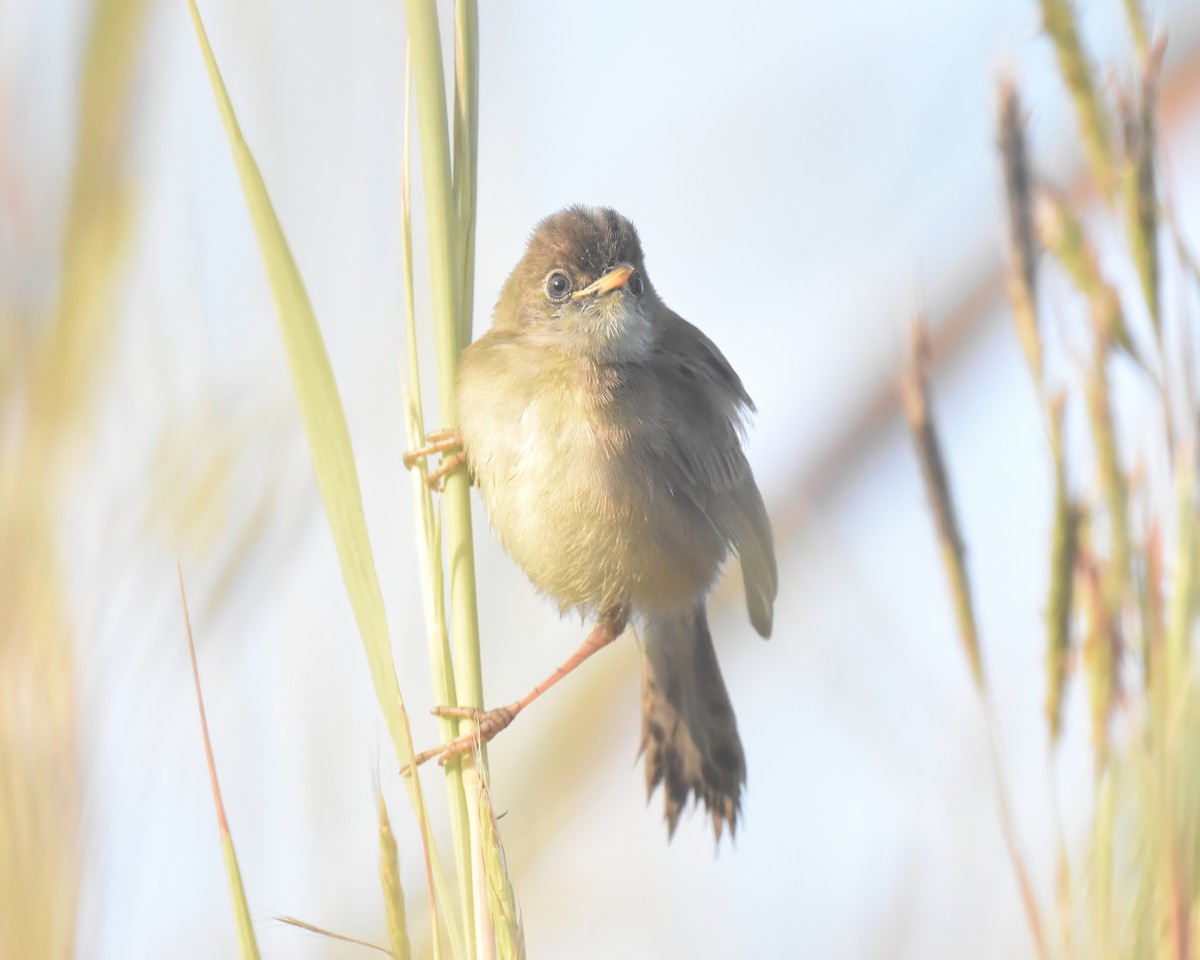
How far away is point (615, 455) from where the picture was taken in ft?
9.91

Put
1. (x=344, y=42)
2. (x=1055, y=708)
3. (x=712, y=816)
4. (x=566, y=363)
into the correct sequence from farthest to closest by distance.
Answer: (x=712, y=816)
(x=566, y=363)
(x=344, y=42)
(x=1055, y=708)

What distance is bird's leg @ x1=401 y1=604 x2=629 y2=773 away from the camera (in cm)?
153

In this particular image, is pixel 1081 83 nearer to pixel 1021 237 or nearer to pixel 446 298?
pixel 1021 237

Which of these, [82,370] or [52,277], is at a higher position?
[52,277]

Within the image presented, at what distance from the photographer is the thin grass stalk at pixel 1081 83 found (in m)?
1.62

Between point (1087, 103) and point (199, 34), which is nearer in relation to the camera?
point (199, 34)

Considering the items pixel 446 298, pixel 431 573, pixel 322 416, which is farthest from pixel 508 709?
pixel 322 416

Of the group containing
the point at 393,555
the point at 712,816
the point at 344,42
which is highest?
the point at 344,42

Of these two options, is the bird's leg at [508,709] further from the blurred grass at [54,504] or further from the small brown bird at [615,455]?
the blurred grass at [54,504]

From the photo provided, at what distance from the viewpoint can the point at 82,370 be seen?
1.19m

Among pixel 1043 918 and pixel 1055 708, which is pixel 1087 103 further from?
pixel 1043 918

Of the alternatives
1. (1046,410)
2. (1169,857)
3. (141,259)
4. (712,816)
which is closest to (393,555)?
(141,259)

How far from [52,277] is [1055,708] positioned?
129 cm

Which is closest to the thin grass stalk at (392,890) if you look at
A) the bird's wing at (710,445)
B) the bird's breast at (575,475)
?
the bird's breast at (575,475)
